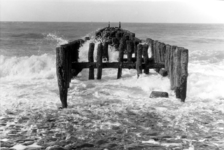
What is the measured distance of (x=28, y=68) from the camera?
17.0 metres

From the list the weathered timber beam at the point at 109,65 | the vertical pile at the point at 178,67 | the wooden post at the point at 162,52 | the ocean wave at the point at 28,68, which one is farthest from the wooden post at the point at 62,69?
the ocean wave at the point at 28,68

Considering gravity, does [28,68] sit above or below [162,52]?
below

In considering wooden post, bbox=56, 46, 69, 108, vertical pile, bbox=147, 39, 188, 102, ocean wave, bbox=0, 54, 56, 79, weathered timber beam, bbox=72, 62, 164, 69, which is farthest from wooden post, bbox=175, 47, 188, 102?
ocean wave, bbox=0, 54, 56, 79

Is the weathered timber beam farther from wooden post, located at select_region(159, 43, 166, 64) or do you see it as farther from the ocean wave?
the ocean wave

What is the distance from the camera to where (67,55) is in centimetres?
886

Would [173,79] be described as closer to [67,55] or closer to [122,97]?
[122,97]

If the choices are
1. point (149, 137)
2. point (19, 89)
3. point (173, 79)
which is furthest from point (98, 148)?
point (19, 89)

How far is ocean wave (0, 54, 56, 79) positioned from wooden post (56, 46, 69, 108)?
666 centimetres

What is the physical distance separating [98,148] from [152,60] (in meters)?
5.80

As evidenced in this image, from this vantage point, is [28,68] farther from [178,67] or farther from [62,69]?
[178,67]

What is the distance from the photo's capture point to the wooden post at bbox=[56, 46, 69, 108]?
326 inches

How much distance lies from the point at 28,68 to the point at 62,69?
9314 millimetres

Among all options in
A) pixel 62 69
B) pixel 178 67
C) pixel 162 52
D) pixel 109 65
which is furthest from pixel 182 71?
pixel 62 69

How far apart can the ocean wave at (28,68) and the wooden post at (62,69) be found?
6661 mm
